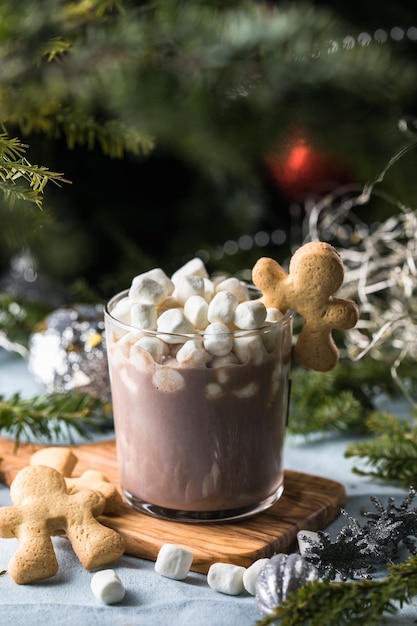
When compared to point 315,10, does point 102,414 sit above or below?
below

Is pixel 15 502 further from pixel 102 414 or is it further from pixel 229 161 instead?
pixel 229 161

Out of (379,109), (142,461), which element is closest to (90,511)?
(142,461)

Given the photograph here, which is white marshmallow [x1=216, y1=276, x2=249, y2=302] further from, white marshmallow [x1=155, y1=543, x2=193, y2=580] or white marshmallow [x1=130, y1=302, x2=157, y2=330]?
white marshmallow [x1=155, y1=543, x2=193, y2=580]

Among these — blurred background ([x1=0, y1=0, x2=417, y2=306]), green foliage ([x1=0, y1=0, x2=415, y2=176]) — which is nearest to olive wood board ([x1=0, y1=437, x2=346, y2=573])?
blurred background ([x1=0, y1=0, x2=417, y2=306])

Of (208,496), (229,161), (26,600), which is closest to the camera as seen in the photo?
(26,600)

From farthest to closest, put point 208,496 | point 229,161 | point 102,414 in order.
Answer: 1. point 229,161
2. point 102,414
3. point 208,496

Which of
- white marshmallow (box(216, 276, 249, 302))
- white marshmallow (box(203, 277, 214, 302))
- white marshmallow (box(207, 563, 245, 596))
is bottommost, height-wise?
white marshmallow (box(207, 563, 245, 596))

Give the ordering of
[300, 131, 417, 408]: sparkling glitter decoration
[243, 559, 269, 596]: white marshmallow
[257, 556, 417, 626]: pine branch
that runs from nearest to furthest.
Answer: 1. [257, 556, 417, 626]: pine branch
2. [243, 559, 269, 596]: white marshmallow
3. [300, 131, 417, 408]: sparkling glitter decoration

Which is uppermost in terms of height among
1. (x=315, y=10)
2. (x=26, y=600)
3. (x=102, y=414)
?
(x=315, y=10)
